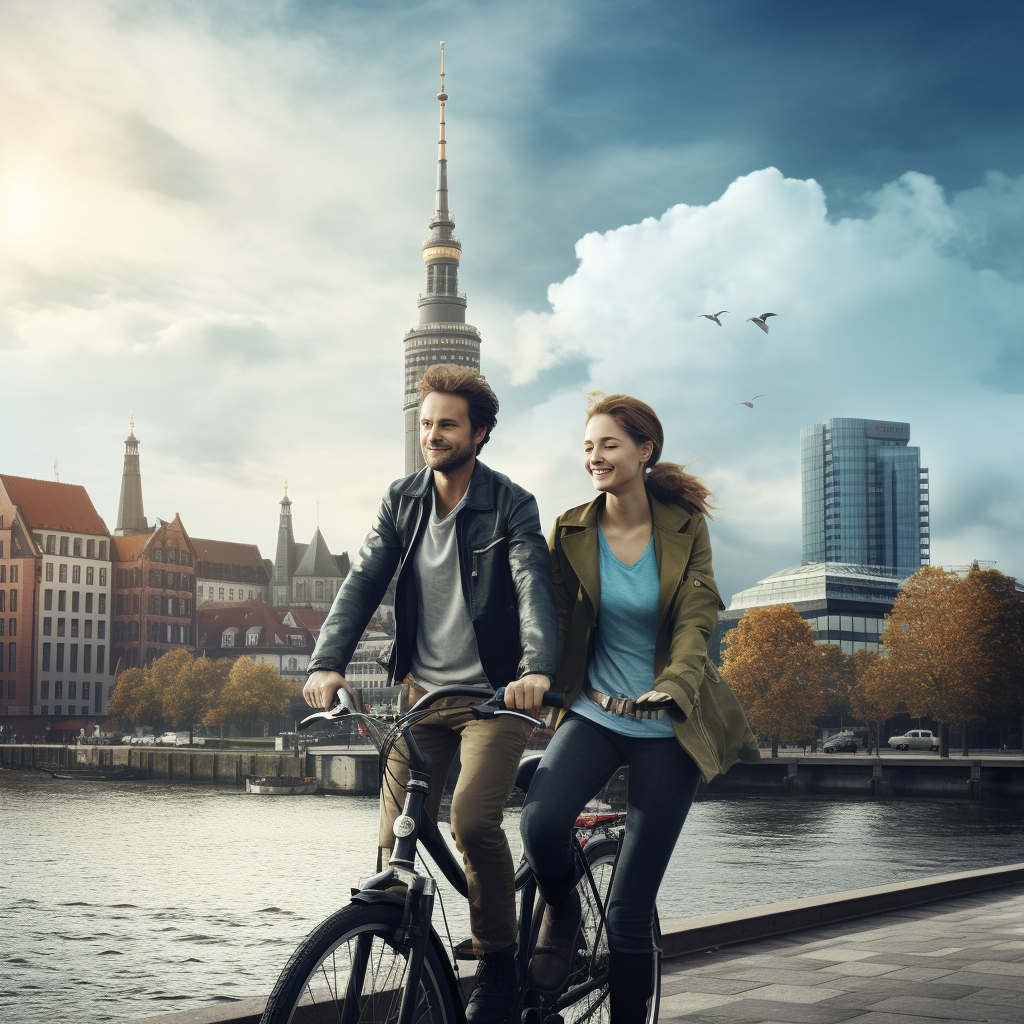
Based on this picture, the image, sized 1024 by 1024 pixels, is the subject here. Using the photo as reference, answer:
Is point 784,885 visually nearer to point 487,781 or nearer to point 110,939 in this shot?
point 110,939

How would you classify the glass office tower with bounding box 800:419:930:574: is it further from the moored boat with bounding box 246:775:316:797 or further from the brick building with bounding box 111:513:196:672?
the moored boat with bounding box 246:775:316:797

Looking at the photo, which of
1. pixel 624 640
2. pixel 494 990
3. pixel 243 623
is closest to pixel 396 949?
pixel 494 990

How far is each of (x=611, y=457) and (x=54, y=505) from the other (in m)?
118

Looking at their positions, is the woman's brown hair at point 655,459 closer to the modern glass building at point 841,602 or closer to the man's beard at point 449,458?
the man's beard at point 449,458

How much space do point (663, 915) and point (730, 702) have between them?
1941 cm

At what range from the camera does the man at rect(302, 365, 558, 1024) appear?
338cm

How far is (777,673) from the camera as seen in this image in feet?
188

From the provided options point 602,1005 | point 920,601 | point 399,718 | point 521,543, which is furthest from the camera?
point 920,601

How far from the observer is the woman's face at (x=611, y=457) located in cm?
395

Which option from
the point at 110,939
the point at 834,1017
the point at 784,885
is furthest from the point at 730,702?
the point at 784,885

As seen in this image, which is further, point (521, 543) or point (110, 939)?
point (110, 939)

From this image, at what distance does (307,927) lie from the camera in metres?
22.4

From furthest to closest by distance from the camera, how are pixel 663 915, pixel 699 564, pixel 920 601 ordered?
pixel 920 601 < pixel 663 915 < pixel 699 564

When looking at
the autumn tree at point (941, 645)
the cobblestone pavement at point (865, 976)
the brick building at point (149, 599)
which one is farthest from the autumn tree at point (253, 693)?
the cobblestone pavement at point (865, 976)
